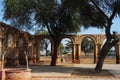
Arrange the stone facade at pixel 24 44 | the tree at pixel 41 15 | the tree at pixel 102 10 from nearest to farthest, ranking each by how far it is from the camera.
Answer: the tree at pixel 102 10 < the tree at pixel 41 15 < the stone facade at pixel 24 44

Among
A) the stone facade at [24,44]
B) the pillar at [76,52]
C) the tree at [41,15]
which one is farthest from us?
the pillar at [76,52]

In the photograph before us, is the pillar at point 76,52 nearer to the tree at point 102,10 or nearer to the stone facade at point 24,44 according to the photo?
the stone facade at point 24,44

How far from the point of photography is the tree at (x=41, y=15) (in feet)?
113

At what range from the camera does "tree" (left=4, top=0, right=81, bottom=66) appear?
34438 mm

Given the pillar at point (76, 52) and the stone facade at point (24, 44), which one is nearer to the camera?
the stone facade at point (24, 44)

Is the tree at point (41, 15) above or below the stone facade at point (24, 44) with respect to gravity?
above

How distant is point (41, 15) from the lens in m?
34.8

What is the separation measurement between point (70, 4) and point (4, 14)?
422 inches

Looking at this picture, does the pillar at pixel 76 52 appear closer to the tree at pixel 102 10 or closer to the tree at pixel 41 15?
the tree at pixel 41 15

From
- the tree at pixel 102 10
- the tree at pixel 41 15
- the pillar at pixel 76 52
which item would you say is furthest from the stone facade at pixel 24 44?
the tree at pixel 102 10

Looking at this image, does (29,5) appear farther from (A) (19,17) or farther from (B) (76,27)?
(B) (76,27)

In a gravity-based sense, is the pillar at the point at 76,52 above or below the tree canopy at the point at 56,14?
below

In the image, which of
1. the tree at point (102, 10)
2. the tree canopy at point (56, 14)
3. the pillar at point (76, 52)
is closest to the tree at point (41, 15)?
the tree canopy at point (56, 14)

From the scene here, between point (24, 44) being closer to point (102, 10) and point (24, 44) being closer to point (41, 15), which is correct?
point (41, 15)
